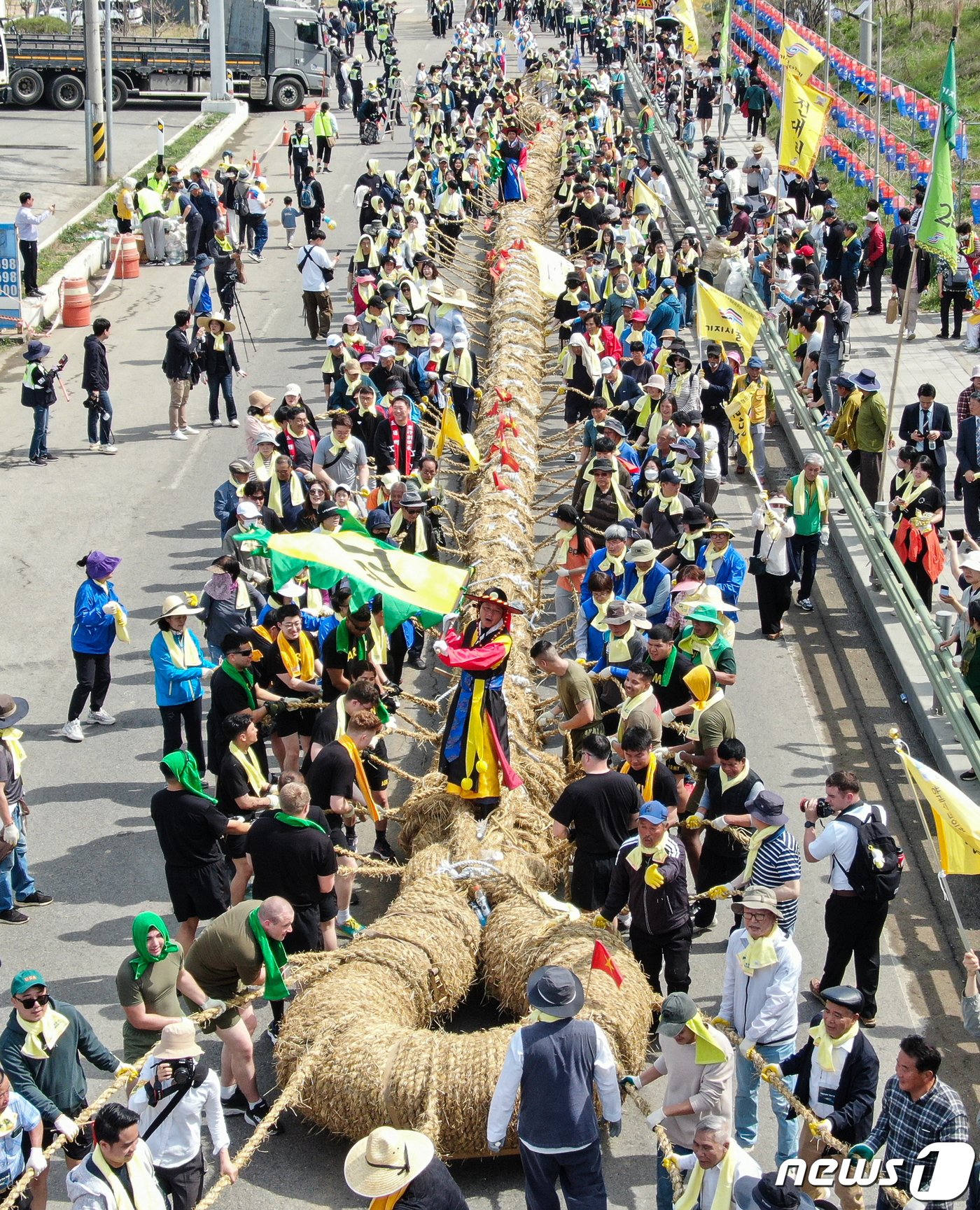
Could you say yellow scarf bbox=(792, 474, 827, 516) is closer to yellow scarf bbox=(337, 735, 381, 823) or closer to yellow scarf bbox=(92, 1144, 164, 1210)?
yellow scarf bbox=(337, 735, 381, 823)

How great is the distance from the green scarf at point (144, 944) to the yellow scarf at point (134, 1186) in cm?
136

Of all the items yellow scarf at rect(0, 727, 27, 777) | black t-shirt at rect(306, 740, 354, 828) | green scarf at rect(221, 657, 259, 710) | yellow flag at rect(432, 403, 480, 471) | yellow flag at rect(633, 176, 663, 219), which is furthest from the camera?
yellow flag at rect(633, 176, 663, 219)

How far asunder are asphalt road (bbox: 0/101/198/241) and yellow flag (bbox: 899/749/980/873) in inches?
906

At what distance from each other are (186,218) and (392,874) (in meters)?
19.2

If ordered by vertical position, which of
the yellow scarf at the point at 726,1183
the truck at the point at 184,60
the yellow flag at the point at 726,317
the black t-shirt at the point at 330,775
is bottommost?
the yellow scarf at the point at 726,1183

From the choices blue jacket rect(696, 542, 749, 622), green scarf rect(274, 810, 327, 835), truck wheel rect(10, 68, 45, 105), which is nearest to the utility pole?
truck wheel rect(10, 68, 45, 105)

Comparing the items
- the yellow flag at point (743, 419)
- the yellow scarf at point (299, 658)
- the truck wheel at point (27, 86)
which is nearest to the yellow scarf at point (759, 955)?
the yellow scarf at point (299, 658)

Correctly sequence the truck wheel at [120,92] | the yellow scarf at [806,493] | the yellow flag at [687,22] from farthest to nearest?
the truck wheel at [120,92] → the yellow flag at [687,22] → the yellow scarf at [806,493]

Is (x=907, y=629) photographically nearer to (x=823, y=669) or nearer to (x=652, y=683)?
(x=823, y=669)

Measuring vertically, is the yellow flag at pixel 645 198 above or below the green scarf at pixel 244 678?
above

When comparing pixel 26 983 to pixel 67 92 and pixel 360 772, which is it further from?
pixel 67 92

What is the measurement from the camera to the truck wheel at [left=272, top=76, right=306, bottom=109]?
139 ft

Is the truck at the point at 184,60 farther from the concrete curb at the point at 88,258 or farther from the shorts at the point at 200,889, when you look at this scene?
the shorts at the point at 200,889

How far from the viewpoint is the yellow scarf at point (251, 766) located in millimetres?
10055
